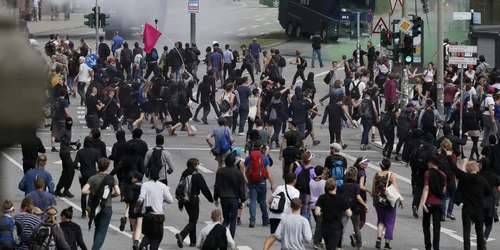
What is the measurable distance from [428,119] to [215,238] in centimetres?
1102

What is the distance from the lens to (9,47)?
1.36 meters

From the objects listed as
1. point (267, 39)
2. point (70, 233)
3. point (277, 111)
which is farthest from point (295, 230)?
point (267, 39)

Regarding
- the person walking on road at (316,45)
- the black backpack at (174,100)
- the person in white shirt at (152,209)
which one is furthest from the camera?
the person walking on road at (316,45)

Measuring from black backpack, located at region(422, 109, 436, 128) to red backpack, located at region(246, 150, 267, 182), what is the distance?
6529 mm

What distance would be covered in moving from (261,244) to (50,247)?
4.60 m

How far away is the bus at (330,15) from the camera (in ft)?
160

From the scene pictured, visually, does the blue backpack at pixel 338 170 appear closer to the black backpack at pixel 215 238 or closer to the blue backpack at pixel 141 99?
the black backpack at pixel 215 238

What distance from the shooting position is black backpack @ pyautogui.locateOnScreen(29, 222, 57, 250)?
421 inches

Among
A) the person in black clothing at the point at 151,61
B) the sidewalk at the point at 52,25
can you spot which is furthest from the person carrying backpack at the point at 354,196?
the sidewalk at the point at 52,25

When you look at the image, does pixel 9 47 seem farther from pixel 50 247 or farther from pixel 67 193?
pixel 67 193

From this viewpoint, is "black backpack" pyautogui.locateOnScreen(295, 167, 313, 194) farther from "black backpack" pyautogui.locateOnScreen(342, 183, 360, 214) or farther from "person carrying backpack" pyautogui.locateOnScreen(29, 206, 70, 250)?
"person carrying backpack" pyautogui.locateOnScreen(29, 206, 70, 250)

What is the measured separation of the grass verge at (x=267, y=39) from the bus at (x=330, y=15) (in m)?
1.83

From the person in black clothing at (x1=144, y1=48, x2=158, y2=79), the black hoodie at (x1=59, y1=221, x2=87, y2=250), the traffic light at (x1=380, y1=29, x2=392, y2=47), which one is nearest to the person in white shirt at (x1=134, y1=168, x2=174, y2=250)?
the black hoodie at (x1=59, y1=221, x2=87, y2=250)

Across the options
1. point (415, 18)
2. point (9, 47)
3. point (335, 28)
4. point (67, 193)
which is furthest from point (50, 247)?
point (335, 28)
